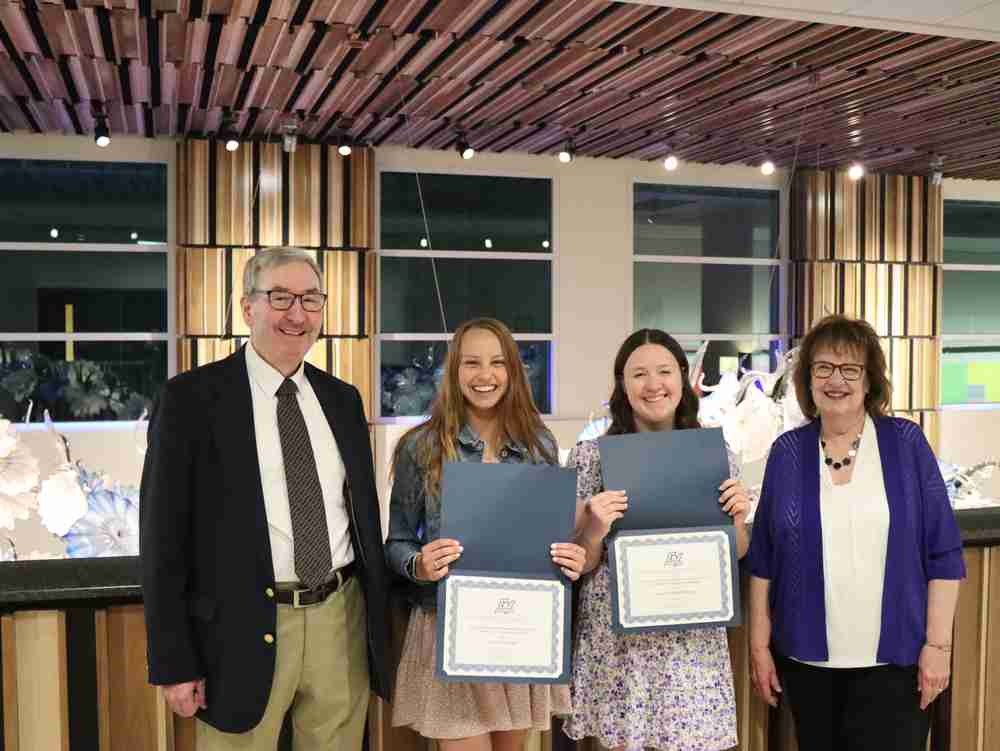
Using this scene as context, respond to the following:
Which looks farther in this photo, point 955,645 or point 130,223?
point 130,223

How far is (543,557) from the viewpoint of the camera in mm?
1969

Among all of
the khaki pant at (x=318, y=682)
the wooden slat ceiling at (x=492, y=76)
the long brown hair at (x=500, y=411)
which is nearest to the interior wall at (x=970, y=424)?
the wooden slat ceiling at (x=492, y=76)

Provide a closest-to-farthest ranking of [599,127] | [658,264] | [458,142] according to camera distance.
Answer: [599,127]
[458,142]
[658,264]

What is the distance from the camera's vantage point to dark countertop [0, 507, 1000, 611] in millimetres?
2008

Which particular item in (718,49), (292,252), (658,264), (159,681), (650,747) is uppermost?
(718,49)

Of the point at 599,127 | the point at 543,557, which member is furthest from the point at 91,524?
the point at 599,127

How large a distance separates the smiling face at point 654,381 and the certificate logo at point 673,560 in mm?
300

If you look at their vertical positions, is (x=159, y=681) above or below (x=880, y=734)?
above

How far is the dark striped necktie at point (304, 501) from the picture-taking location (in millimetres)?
1942

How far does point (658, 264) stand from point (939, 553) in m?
8.33

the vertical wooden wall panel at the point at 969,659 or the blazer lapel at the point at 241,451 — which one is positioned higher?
the blazer lapel at the point at 241,451

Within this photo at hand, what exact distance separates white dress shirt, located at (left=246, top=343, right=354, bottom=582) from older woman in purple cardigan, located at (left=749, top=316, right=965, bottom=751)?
925mm

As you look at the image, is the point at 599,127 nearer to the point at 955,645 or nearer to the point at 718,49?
the point at 718,49

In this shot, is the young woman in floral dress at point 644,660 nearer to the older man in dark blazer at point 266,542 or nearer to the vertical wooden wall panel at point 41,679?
the older man in dark blazer at point 266,542
